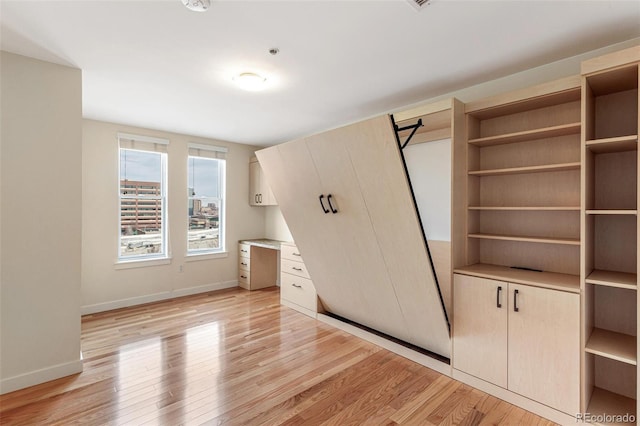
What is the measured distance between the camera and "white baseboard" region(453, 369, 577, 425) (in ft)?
6.05

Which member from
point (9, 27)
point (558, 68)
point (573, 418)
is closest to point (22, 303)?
point (9, 27)

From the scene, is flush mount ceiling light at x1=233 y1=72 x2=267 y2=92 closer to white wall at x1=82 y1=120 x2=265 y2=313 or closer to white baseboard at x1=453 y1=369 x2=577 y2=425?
white wall at x1=82 y1=120 x2=265 y2=313

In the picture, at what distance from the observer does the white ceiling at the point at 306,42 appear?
5.42ft

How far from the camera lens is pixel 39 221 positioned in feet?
7.45

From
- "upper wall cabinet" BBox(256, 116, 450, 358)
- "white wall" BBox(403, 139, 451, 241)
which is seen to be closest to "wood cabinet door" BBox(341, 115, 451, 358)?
"upper wall cabinet" BBox(256, 116, 450, 358)

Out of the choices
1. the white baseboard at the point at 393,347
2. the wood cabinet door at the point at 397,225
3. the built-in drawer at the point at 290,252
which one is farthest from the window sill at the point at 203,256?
the wood cabinet door at the point at 397,225

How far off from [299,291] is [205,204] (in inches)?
83.7

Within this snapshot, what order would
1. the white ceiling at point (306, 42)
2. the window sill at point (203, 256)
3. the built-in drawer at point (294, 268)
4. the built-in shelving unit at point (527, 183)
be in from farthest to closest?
the window sill at point (203, 256)
the built-in drawer at point (294, 268)
the built-in shelving unit at point (527, 183)
the white ceiling at point (306, 42)

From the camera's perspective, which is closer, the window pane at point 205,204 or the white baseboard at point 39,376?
the white baseboard at point 39,376

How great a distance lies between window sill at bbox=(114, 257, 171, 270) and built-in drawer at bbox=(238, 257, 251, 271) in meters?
1.10

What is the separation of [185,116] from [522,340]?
150 inches

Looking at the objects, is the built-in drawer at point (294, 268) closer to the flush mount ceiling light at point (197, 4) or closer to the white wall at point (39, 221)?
the white wall at point (39, 221)

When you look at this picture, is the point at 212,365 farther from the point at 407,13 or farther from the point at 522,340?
the point at 407,13
